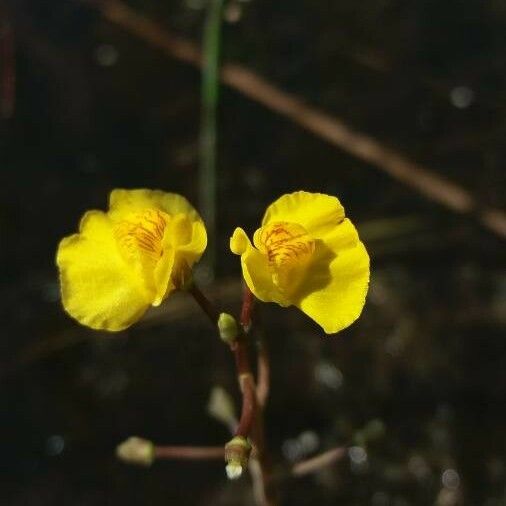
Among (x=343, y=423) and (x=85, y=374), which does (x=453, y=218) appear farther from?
(x=85, y=374)

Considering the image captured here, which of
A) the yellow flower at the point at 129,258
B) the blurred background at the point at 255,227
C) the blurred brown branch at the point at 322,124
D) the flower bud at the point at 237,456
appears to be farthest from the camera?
the blurred brown branch at the point at 322,124

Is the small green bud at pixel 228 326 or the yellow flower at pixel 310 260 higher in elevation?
the yellow flower at pixel 310 260

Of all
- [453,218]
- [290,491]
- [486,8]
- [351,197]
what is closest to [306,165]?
[351,197]

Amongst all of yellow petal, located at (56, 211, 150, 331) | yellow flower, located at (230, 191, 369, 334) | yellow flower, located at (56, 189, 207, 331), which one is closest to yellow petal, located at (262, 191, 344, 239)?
yellow flower, located at (230, 191, 369, 334)

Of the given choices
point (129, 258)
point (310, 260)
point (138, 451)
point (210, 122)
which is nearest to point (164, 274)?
point (129, 258)

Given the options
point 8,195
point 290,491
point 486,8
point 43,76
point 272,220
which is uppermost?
point 272,220

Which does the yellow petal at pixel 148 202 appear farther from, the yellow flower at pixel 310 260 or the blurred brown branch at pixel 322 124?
the blurred brown branch at pixel 322 124

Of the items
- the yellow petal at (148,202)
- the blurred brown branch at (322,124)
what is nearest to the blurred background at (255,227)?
the blurred brown branch at (322,124)

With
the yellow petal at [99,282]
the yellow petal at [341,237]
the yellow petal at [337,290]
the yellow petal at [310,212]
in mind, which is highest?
the yellow petal at [310,212]
